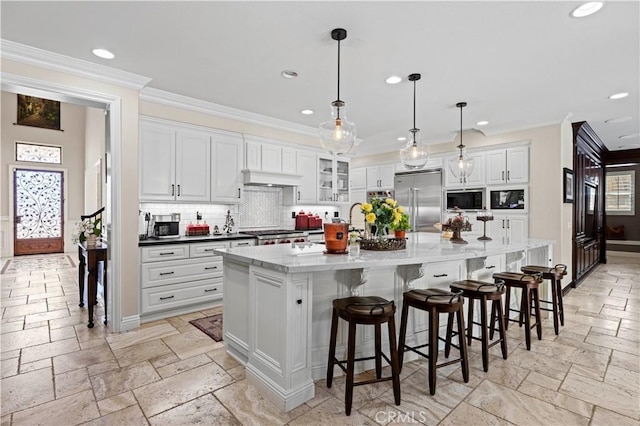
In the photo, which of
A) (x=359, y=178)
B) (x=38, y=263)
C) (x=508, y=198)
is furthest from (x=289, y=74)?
(x=38, y=263)

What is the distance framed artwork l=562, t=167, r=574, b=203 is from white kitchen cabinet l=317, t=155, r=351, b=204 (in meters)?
3.50

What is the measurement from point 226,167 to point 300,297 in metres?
3.07

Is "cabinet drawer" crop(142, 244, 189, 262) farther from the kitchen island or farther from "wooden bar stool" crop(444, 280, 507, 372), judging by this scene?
"wooden bar stool" crop(444, 280, 507, 372)

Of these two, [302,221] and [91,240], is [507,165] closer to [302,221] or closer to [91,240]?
[302,221]

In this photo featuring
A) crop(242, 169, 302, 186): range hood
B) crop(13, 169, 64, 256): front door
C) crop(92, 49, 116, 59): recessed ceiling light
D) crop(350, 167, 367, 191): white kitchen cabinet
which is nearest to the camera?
crop(92, 49, 116, 59): recessed ceiling light

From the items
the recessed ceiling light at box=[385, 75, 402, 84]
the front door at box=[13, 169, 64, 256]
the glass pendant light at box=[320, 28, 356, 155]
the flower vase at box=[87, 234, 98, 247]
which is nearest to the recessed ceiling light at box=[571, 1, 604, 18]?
the recessed ceiling light at box=[385, 75, 402, 84]

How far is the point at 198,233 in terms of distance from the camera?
4.48 meters

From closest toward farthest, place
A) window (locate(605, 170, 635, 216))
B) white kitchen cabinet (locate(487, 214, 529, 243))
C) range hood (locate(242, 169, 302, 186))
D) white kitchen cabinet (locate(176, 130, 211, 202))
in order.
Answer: white kitchen cabinet (locate(176, 130, 211, 202)) < range hood (locate(242, 169, 302, 186)) < white kitchen cabinet (locate(487, 214, 529, 243)) < window (locate(605, 170, 635, 216))

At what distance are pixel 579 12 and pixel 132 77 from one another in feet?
13.0

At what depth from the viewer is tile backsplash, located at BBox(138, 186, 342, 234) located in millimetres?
4516

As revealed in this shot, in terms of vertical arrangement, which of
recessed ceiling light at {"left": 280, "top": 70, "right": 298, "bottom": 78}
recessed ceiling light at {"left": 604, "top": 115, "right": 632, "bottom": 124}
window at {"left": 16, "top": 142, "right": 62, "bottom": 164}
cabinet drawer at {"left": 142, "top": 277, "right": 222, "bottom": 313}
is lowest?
cabinet drawer at {"left": 142, "top": 277, "right": 222, "bottom": 313}

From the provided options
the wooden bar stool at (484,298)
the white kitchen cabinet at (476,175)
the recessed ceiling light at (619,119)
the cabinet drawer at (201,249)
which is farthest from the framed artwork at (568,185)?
the cabinet drawer at (201,249)

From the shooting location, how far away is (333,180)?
610 centimetres

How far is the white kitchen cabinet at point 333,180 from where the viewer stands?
5.95 m
